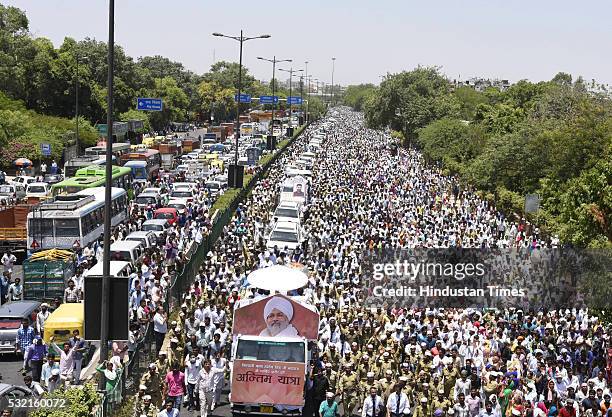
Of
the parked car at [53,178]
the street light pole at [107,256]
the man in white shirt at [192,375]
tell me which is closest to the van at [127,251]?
the man in white shirt at [192,375]

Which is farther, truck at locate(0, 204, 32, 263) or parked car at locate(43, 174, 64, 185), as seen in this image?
parked car at locate(43, 174, 64, 185)

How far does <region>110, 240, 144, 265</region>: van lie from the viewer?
23453 millimetres

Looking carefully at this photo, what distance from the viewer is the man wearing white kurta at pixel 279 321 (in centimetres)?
1449

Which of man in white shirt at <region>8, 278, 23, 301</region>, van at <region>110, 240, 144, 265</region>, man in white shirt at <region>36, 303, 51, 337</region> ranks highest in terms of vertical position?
van at <region>110, 240, 144, 265</region>

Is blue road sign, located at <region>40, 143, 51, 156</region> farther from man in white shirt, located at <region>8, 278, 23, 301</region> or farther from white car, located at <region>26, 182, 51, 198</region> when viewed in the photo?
man in white shirt, located at <region>8, 278, 23, 301</region>

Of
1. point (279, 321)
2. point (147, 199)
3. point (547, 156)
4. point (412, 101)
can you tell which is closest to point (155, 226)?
point (147, 199)

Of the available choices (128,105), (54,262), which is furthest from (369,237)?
(128,105)

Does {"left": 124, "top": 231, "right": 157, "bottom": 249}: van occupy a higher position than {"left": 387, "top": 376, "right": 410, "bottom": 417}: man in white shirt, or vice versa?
{"left": 124, "top": 231, "right": 157, "bottom": 249}: van

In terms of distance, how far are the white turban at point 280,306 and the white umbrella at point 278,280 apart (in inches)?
73.3

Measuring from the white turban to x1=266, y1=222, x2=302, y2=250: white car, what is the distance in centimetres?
1129

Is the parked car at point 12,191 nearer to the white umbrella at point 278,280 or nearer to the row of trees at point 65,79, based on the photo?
the row of trees at point 65,79

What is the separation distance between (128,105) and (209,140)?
411 inches

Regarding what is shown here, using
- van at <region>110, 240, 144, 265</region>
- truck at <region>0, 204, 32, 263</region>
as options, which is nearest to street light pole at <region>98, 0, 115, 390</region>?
van at <region>110, 240, 144, 265</region>

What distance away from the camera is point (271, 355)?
1385 cm
